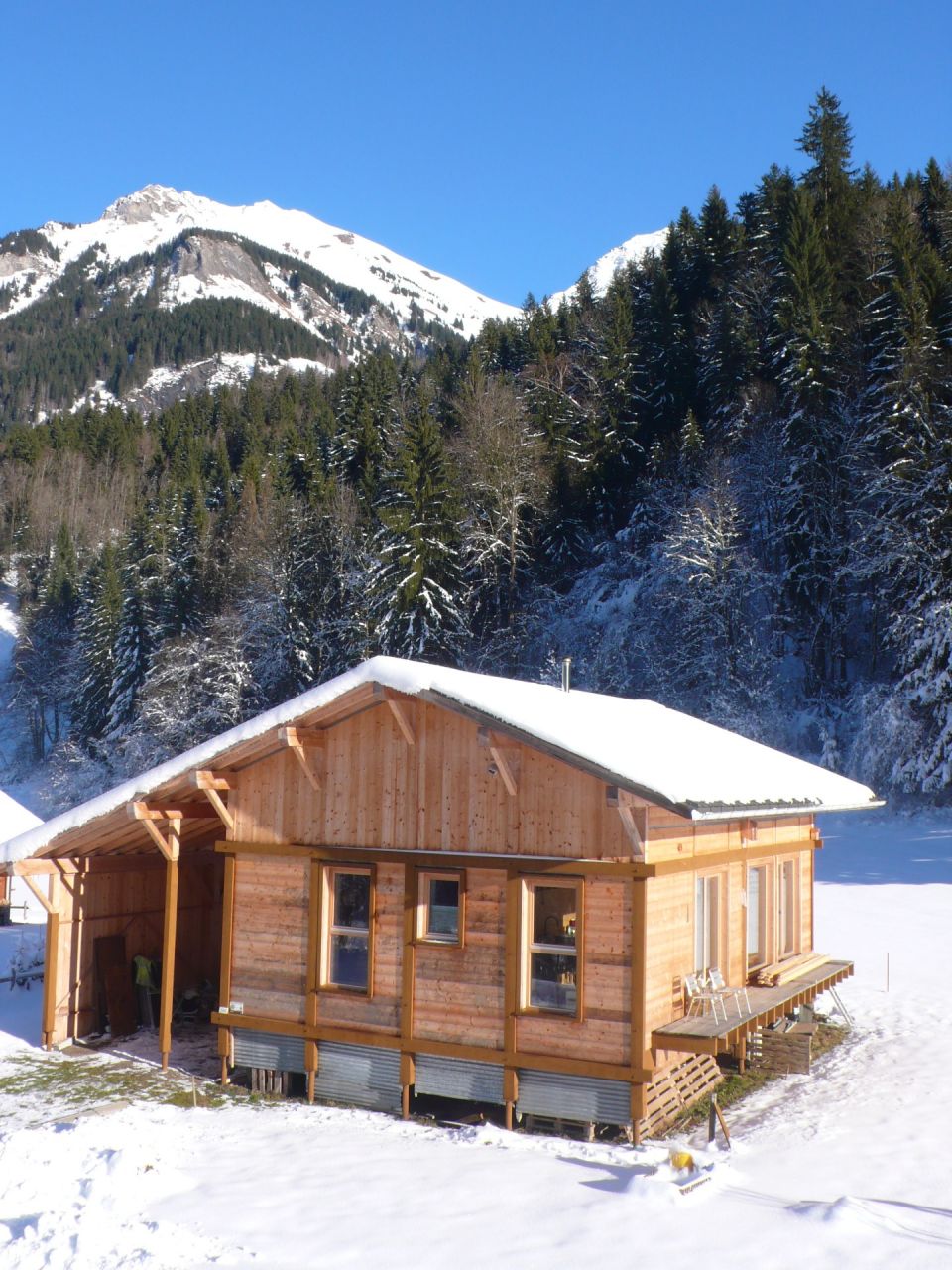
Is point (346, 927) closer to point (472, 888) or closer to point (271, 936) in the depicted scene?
point (271, 936)

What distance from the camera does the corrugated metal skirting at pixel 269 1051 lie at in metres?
14.1

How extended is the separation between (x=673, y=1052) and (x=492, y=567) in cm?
3552

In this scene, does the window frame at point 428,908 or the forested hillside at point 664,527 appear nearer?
the window frame at point 428,908

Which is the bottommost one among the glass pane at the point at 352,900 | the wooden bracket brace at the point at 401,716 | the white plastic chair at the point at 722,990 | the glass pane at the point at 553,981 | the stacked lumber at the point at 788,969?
the stacked lumber at the point at 788,969

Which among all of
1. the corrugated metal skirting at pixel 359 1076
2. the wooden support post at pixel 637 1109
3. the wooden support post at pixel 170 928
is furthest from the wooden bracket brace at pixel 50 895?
the wooden support post at pixel 637 1109

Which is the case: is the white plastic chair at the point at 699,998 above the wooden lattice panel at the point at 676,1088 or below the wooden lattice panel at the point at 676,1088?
above

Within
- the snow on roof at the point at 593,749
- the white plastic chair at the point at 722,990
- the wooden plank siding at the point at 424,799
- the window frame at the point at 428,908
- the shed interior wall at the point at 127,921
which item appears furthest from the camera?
the shed interior wall at the point at 127,921

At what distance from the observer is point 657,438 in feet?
169

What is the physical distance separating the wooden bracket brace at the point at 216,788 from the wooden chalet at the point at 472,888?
0.04 metres

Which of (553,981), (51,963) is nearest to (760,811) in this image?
(553,981)

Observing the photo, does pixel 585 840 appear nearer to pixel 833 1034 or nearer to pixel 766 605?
pixel 833 1034

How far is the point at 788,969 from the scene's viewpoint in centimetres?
1614

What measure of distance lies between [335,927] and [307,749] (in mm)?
2310

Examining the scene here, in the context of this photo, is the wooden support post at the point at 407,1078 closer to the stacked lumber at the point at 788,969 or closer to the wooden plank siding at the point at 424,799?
the wooden plank siding at the point at 424,799
